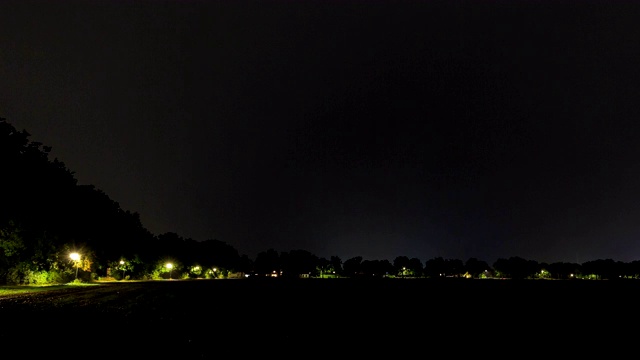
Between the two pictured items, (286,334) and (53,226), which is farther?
(53,226)

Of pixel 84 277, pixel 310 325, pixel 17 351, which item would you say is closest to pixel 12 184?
pixel 84 277

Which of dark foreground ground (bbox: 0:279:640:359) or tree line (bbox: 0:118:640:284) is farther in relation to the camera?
tree line (bbox: 0:118:640:284)

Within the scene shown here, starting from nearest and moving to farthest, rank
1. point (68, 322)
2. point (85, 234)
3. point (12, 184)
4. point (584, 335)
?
point (68, 322)
point (584, 335)
point (12, 184)
point (85, 234)

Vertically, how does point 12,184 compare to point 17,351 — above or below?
above

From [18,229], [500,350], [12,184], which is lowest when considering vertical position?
[500,350]

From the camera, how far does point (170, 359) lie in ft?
43.8

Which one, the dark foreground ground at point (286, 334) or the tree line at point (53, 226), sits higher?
the tree line at point (53, 226)

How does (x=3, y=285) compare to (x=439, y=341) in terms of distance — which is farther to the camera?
(x=3, y=285)

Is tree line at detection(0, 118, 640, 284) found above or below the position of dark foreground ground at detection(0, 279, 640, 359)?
above

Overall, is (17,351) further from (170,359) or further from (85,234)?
(85,234)

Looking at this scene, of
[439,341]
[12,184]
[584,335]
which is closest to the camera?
[439,341]

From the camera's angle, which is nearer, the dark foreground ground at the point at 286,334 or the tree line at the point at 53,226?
the dark foreground ground at the point at 286,334

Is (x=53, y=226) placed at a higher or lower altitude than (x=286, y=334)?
higher

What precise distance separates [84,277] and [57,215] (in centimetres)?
1578
